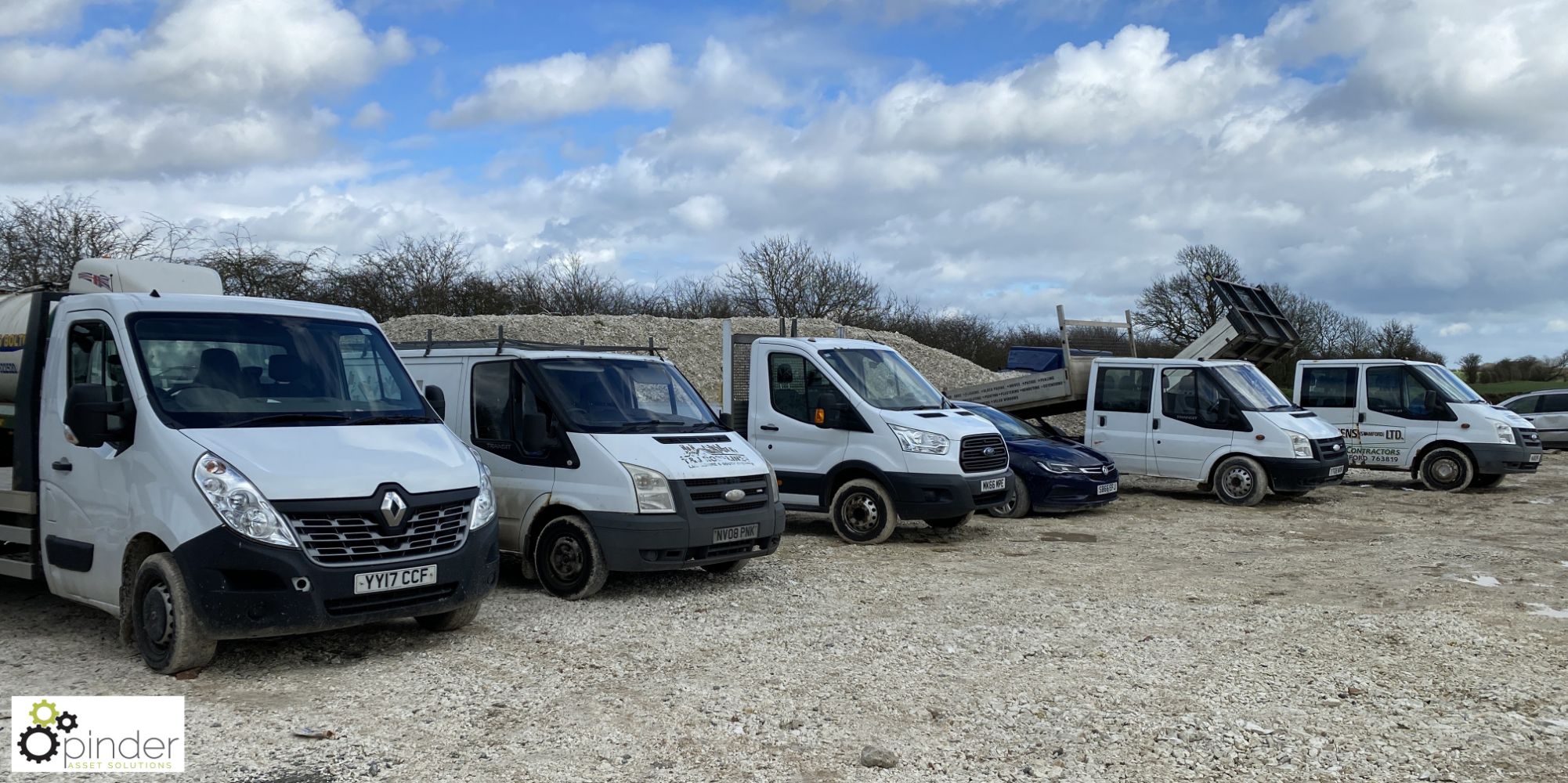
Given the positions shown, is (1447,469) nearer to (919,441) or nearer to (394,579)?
(919,441)

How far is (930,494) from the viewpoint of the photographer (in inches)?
427

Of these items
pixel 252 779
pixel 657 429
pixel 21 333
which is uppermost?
pixel 21 333

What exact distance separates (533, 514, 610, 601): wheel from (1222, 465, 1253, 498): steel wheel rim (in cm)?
978

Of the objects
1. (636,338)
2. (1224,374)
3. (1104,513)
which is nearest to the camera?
(1104,513)

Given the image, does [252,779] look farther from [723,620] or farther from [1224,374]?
[1224,374]

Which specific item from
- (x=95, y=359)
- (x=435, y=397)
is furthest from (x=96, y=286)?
(x=435, y=397)

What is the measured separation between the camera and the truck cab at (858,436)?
35.7 feet

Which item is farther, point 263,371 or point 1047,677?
point 263,371

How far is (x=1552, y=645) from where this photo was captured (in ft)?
22.4

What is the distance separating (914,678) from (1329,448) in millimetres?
10888

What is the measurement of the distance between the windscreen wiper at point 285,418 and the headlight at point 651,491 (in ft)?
6.94

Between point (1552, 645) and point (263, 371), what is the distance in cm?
786

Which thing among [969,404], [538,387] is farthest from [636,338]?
[538,387]

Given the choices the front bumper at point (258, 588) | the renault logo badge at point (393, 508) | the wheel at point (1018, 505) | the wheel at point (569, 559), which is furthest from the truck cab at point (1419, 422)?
the front bumper at point (258, 588)
